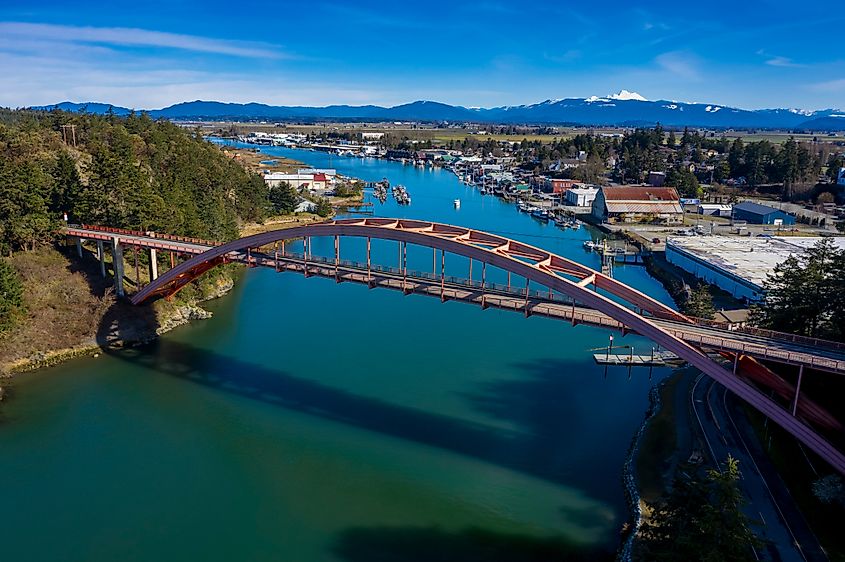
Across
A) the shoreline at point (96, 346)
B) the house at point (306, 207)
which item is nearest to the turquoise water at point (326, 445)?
the shoreline at point (96, 346)

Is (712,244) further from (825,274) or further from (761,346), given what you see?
(761,346)

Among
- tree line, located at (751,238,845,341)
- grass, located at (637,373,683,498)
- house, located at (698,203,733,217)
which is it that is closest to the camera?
grass, located at (637,373,683,498)

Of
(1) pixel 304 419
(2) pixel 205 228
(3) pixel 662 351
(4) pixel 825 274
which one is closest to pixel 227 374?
(1) pixel 304 419

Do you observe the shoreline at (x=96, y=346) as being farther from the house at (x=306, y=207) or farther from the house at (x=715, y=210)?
the house at (x=715, y=210)

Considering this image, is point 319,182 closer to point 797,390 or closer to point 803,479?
point 803,479

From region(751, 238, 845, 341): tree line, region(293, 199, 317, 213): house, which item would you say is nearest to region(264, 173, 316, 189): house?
region(293, 199, 317, 213): house

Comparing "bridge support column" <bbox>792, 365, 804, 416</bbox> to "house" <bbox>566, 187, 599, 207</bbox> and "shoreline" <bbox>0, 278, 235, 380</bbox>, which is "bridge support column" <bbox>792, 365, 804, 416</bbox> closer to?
"shoreline" <bbox>0, 278, 235, 380</bbox>
